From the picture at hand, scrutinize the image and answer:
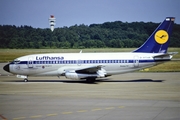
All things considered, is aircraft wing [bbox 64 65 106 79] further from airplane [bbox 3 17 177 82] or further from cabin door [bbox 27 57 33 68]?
cabin door [bbox 27 57 33 68]

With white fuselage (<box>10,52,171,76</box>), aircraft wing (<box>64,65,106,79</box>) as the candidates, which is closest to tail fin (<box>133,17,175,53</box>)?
white fuselage (<box>10,52,171,76</box>)

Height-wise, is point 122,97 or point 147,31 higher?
point 147,31

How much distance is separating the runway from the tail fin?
6506mm

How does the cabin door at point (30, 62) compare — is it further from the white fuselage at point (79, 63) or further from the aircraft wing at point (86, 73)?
the aircraft wing at point (86, 73)

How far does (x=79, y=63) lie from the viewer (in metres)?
41.1

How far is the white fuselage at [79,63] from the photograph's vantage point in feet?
133

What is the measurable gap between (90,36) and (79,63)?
79.0 m

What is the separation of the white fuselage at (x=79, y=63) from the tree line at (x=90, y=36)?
36170mm

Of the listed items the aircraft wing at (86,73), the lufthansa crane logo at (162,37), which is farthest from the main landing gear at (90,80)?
the lufthansa crane logo at (162,37)

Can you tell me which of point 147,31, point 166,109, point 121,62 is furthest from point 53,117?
point 147,31

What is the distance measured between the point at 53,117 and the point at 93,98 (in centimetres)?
805

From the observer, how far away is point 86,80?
41656 mm

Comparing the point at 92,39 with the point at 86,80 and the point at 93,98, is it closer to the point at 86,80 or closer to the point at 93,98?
the point at 86,80

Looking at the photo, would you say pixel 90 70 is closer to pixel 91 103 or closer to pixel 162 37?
pixel 162 37
